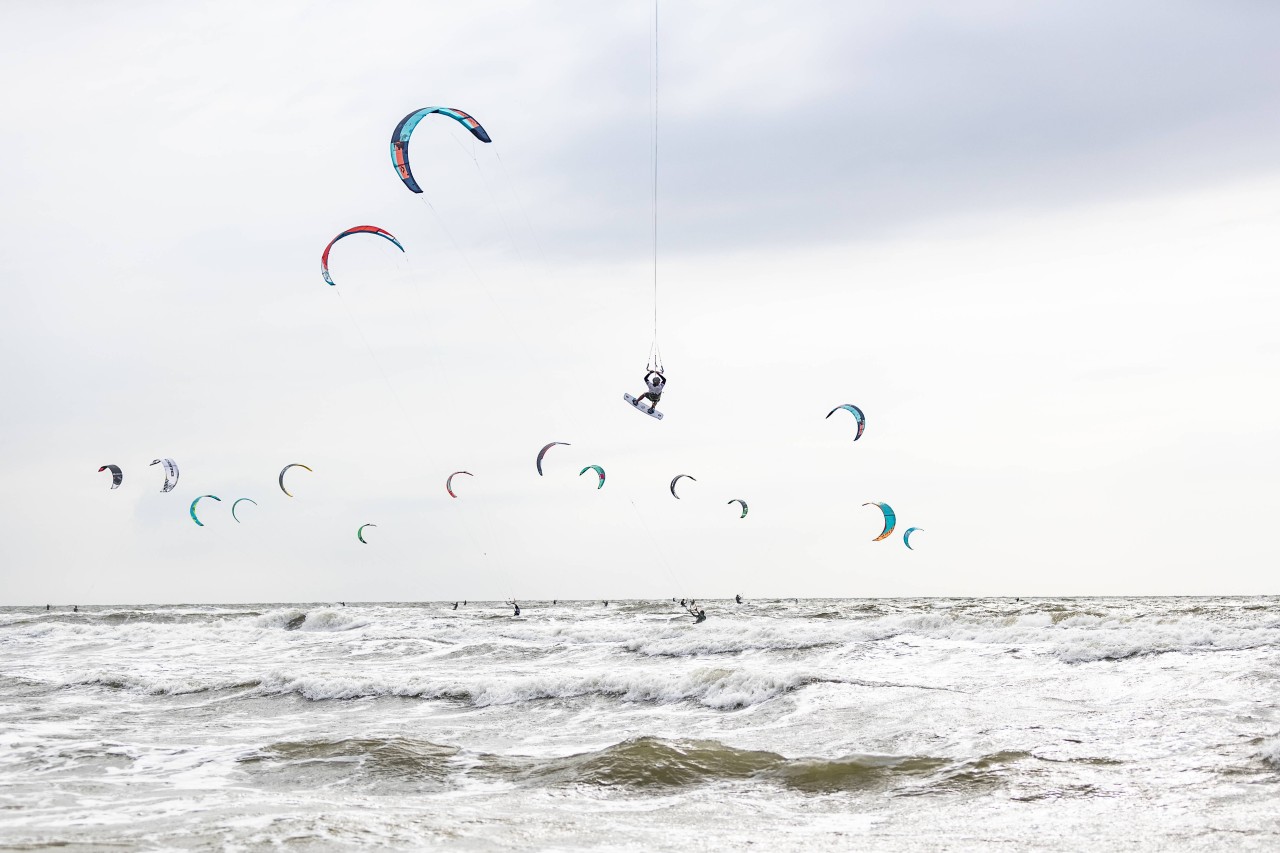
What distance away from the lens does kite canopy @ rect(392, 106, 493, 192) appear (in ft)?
49.3

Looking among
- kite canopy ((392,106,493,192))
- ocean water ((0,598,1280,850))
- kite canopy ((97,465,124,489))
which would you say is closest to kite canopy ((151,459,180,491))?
kite canopy ((97,465,124,489))

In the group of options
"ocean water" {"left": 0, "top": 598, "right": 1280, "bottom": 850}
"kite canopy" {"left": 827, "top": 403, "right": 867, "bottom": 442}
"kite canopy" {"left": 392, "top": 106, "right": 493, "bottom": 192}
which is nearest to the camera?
"ocean water" {"left": 0, "top": 598, "right": 1280, "bottom": 850}

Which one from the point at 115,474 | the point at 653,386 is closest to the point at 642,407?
the point at 653,386

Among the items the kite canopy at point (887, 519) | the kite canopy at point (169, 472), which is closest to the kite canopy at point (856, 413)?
the kite canopy at point (887, 519)

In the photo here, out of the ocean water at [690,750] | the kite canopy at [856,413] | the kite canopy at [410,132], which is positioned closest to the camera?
the ocean water at [690,750]

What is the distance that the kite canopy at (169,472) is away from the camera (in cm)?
2931

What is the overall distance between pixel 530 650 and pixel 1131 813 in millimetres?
17765

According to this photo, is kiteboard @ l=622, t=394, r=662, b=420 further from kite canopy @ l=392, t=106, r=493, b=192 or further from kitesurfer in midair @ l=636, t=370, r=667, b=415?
kite canopy @ l=392, t=106, r=493, b=192

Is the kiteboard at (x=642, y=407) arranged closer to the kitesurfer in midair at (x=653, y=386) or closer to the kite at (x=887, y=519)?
the kitesurfer in midair at (x=653, y=386)

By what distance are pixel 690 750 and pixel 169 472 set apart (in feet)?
79.1

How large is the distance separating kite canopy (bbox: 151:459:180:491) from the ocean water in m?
8.43

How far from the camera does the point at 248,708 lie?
614 inches

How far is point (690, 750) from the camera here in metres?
10.3

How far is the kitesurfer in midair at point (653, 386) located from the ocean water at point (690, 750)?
4.16 meters
